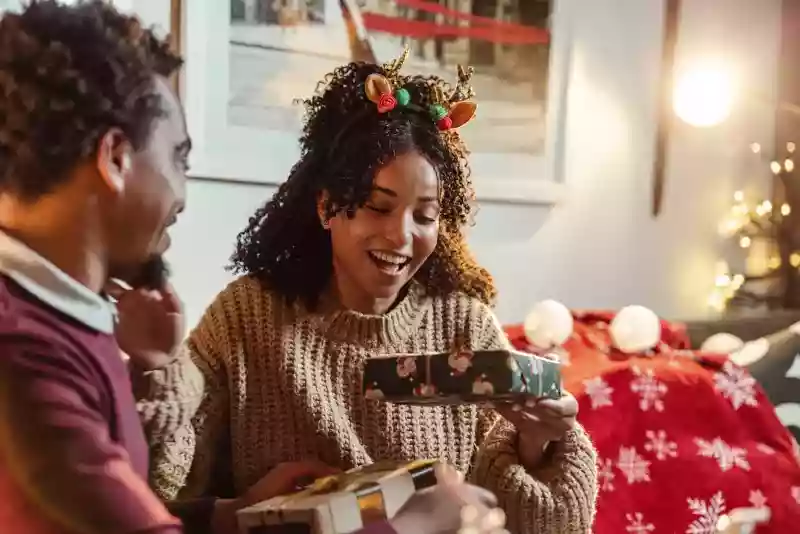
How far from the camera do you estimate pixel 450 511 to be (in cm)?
56

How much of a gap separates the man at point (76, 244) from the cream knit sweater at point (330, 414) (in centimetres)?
20

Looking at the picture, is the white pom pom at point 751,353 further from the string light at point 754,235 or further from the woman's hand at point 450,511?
the woman's hand at point 450,511

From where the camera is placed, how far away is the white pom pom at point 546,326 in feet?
3.83

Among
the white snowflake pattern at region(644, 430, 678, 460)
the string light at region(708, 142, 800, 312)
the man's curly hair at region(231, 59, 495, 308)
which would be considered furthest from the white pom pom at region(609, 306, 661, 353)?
the man's curly hair at region(231, 59, 495, 308)

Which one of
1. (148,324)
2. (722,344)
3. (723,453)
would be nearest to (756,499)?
(723,453)

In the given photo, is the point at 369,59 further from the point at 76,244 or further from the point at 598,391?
the point at 76,244

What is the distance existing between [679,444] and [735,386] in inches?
4.9

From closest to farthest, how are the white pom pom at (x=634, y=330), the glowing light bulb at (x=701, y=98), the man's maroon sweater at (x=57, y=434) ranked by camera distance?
the man's maroon sweater at (x=57, y=434), the white pom pom at (x=634, y=330), the glowing light bulb at (x=701, y=98)

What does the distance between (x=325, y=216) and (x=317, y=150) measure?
0.05 meters

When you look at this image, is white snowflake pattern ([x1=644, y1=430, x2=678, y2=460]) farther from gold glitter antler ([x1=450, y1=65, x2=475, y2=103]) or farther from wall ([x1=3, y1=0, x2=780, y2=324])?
gold glitter antler ([x1=450, y1=65, x2=475, y2=103])

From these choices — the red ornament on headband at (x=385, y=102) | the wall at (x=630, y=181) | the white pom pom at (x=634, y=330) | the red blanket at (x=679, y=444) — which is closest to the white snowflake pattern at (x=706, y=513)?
the red blanket at (x=679, y=444)

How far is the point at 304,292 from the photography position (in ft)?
2.29

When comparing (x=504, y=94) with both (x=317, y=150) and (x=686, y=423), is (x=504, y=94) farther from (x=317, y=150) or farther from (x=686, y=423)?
(x=317, y=150)

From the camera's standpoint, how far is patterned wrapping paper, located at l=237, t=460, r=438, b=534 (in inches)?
19.8
